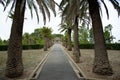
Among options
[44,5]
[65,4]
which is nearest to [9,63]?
[44,5]

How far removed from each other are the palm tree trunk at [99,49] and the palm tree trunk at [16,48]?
5200 mm

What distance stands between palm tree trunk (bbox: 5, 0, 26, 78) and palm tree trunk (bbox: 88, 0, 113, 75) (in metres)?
5.20

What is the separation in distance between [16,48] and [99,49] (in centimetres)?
585

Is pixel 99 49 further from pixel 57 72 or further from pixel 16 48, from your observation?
pixel 16 48

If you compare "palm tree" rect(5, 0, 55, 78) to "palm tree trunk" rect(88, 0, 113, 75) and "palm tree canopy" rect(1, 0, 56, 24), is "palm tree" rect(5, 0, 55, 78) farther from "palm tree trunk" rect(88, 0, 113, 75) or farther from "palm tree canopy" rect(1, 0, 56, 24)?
"palm tree trunk" rect(88, 0, 113, 75)

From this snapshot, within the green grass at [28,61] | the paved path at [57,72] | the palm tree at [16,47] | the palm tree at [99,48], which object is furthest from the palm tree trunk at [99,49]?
the green grass at [28,61]

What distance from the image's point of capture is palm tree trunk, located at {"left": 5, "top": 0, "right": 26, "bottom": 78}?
1583 centimetres

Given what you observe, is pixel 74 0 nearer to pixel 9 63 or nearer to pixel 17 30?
pixel 17 30

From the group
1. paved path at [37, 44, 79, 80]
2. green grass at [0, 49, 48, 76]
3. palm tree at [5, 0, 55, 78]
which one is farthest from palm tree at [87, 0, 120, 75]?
green grass at [0, 49, 48, 76]

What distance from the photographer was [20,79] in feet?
48.6

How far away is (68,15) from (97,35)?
449 centimetres

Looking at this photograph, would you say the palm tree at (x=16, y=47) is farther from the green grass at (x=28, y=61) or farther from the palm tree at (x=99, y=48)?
the palm tree at (x=99, y=48)

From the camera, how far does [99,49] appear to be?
1700 cm

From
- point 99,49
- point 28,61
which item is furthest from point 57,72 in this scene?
point 28,61
